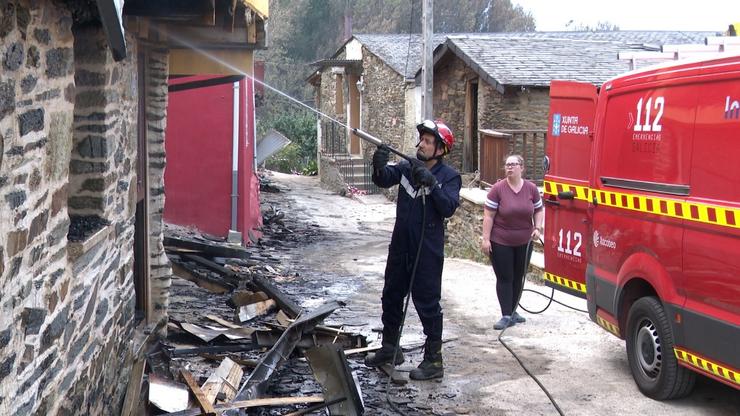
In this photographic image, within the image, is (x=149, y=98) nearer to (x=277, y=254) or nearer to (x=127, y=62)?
(x=127, y=62)

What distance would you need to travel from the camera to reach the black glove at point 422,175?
6.97m

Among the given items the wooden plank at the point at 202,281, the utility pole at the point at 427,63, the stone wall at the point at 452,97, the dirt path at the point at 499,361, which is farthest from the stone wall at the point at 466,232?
the stone wall at the point at 452,97

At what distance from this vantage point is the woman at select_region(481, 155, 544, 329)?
350 inches

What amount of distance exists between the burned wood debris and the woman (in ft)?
5.27

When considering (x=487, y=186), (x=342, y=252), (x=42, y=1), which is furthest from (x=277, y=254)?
(x=42, y=1)

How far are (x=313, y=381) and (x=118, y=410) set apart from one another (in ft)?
6.30

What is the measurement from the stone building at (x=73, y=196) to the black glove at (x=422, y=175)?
5.41 ft

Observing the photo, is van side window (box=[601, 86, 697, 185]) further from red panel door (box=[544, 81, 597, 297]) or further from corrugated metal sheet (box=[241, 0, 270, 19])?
corrugated metal sheet (box=[241, 0, 270, 19])

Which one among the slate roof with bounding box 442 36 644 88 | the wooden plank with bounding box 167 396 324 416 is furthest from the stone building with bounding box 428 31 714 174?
the wooden plank with bounding box 167 396 324 416

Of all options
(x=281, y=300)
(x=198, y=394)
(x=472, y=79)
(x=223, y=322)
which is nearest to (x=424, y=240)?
(x=198, y=394)

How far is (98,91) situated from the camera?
530cm

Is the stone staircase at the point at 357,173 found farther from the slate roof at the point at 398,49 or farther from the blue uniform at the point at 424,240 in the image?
the blue uniform at the point at 424,240

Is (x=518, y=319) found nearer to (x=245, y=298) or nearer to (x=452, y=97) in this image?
(x=245, y=298)

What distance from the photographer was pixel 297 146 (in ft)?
140
